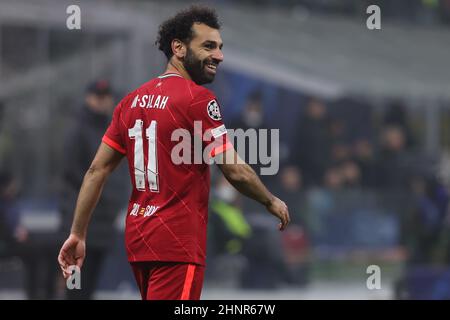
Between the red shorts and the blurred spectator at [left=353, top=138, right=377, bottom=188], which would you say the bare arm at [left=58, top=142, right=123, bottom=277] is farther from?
the blurred spectator at [left=353, top=138, right=377, bottom=188]

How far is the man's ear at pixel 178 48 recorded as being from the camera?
602 cm

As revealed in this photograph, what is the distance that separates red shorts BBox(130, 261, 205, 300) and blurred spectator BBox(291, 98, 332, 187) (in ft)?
29.3

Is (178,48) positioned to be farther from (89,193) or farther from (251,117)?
(251,117)

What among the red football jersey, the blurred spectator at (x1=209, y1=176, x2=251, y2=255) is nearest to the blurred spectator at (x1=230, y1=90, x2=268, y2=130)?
the blurred spectator at (x1=209, y1=176, x2=251, y2=255)

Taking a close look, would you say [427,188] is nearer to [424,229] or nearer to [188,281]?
[424,229]

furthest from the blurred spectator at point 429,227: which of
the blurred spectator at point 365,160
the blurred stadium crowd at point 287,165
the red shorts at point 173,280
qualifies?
the red shorts at point 173,280

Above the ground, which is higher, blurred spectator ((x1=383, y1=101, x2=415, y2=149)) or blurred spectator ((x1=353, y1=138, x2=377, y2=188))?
blurred spectator ((x1=383, y1=101, x2=415, y2=149))

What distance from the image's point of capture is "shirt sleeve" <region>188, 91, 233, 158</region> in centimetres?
573

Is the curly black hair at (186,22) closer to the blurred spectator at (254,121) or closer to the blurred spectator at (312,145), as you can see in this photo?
the blurred spectator at (254,121)

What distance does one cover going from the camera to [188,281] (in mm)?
5785

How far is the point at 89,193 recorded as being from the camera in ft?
19.9

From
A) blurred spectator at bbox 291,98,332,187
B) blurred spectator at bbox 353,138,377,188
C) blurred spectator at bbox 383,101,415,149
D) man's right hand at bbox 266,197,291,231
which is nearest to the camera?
man's right hand at bbox 266,197,291,231
